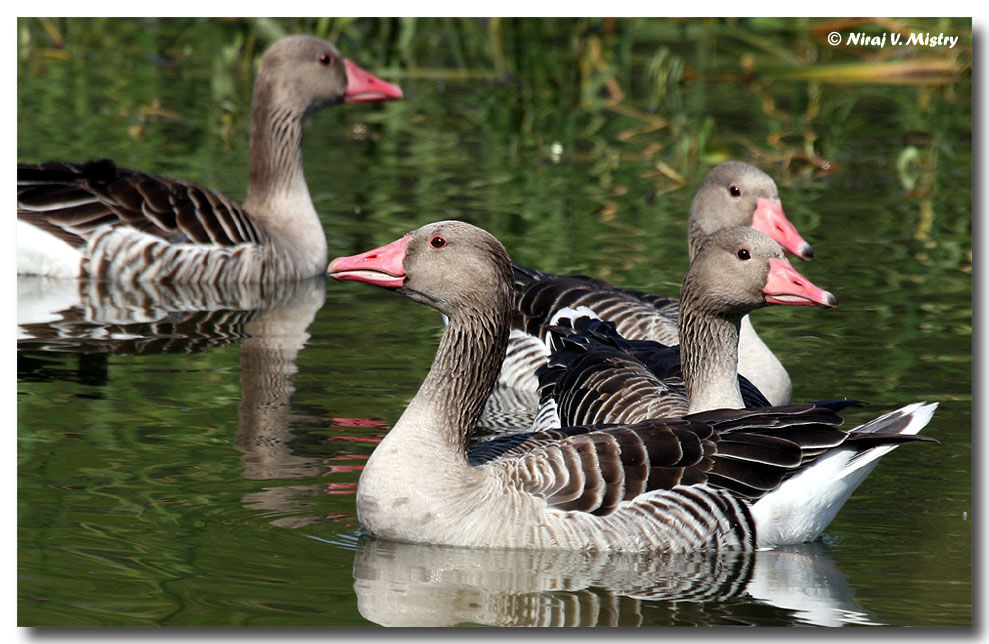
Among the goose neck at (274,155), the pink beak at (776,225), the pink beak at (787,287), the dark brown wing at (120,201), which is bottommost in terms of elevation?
the pink beak at (787,287)

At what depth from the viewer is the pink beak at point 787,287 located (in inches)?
417

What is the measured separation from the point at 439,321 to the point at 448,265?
5.56m

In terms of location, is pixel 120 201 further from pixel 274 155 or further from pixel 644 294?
pixel 644 294

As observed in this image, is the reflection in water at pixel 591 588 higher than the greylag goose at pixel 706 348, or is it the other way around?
the greylag goose at pixel 706 348

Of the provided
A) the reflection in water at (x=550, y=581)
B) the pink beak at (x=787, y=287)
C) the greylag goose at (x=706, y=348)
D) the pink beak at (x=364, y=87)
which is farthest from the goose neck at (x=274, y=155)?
the pink beak at (x=787, y=287)

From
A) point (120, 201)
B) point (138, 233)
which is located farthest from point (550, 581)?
point (120, 201)

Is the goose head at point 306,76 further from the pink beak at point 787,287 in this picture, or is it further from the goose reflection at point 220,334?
the pink beak at point 787,287

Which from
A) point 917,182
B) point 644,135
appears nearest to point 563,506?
point 917,182

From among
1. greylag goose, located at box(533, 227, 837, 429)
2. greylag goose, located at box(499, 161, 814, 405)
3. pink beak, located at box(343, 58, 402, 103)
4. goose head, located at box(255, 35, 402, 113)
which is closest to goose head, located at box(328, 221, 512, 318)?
greylag goose, located at box(533, 227, 837, 429)

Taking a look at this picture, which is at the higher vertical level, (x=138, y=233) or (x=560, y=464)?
(x=138, y=233)

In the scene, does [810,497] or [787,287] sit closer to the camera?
[810,497]

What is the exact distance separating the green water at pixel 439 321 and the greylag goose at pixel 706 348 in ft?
4.13

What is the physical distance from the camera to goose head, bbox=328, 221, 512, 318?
955 cm

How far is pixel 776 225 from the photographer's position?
1370 cm
